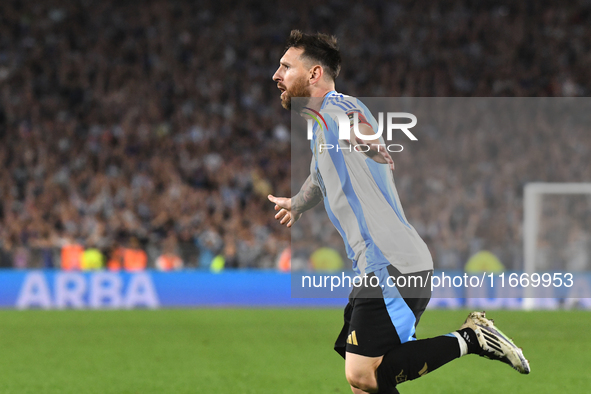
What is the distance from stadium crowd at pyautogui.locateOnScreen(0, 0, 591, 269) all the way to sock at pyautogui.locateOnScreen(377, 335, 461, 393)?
395 inches

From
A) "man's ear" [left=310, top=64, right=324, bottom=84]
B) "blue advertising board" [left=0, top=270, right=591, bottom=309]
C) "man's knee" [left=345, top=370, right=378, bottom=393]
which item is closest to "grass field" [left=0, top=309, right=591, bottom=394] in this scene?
"blue advertising board" [left=0, top=270, right=591, bottom=309]

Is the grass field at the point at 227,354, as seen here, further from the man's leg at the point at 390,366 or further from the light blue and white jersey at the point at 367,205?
the light blue and white jersey at the point at 367,205

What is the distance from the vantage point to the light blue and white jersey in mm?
3928

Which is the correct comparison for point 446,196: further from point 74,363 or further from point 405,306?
point 405,306

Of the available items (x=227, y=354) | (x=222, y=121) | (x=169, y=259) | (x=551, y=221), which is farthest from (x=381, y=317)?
(x=222, y=121)

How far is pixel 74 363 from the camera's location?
809 centimetres

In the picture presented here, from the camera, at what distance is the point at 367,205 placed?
3.95 metres

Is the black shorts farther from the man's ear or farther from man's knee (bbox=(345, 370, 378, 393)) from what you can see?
the man's ear

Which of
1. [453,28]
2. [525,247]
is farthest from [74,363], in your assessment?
[453,28]

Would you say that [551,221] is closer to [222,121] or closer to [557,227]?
[557,227]

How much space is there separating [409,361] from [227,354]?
5111 millimetres

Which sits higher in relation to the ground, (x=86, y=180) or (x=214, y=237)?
(x=86, y=180)

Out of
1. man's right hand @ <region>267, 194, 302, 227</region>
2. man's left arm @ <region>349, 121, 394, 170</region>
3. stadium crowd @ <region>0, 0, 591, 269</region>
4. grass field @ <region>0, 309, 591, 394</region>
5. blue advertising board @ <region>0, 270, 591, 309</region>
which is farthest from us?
stadium crowd @ <region>0, 0, 591, 269</region>

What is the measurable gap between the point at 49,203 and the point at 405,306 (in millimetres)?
14767
